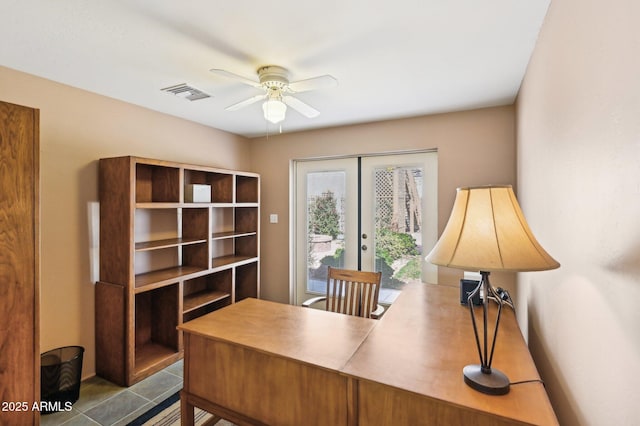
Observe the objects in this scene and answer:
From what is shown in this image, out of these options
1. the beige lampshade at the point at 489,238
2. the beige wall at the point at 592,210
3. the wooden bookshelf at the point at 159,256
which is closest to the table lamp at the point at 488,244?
the beige lampshade at the point at 489,238

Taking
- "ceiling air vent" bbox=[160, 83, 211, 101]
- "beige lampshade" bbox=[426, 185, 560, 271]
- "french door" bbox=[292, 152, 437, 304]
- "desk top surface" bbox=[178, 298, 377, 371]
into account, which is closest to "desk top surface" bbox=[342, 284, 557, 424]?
"desk top surface" bbox=[178, 298, 377, 371]

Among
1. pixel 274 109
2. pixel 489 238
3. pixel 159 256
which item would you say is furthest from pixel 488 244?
pixel 159 256

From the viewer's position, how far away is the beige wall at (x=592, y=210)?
710 mm

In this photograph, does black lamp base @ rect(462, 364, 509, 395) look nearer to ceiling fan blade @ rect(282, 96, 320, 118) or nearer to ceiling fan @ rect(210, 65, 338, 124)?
ceiling fan @ rect(210, 65, 338, 124)

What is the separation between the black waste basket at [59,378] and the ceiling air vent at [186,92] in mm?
2188

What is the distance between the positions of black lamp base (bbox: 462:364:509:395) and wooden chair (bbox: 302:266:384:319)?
120 centimetres

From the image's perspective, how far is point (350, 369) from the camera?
3.90 feet

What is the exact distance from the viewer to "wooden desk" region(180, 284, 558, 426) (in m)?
1.03

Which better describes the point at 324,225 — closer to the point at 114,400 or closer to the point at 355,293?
the point at 355,293

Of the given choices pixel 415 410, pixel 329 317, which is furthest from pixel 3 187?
pixel 415 410

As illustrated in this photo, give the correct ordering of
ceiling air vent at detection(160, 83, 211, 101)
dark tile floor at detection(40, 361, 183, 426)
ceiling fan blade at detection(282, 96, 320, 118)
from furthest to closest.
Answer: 1. ceiling air vent at detection(160, 83, 211, 101)
2. ceiling fan blade at detection(282, 96, 320, 118)
3. dark tile floor at detection(40, 361, 183, 426)

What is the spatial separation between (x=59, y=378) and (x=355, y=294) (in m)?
2.24

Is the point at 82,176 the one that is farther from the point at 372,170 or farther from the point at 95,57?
the point at 372,170

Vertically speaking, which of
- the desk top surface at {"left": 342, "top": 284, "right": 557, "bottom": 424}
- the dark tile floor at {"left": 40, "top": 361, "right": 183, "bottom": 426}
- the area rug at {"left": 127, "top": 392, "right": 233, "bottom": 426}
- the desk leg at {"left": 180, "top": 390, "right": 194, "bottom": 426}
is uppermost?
the desk top surface at {"left": 342, "top": 284, "right": 557, "bottom": 424}
